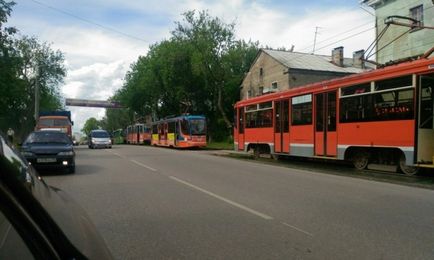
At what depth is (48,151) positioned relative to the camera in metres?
14.7

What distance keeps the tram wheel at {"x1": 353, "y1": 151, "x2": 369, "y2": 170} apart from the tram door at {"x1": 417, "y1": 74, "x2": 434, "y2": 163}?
285 centimetres

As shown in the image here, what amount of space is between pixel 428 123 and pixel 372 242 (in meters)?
8.82

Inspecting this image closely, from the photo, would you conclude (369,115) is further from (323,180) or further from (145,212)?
(145,212)

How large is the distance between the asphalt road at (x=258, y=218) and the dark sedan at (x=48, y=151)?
2.03 m

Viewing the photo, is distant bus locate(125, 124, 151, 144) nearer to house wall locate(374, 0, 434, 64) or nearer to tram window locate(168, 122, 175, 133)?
tram window locate(168, 122, 175, 133)

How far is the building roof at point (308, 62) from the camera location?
4594cm

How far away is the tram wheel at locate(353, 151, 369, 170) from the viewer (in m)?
16.5

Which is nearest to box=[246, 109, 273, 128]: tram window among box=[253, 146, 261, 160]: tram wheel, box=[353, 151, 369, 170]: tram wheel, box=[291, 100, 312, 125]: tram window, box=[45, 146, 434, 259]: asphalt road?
box=[253, 146, 261, 160]: tram wheel

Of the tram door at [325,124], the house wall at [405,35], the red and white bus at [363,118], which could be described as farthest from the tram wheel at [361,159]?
the house wall at [405,35]

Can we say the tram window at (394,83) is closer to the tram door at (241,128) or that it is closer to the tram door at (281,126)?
the tram door at (281,126)

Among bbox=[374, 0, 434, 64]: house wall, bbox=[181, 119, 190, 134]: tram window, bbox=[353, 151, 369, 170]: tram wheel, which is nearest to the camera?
bbox=[353, 151, 369, 170]: tram wheel

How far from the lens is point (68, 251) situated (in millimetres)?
1767

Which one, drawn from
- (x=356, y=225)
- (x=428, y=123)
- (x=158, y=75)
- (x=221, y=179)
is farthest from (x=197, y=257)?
(x=158, y=75)

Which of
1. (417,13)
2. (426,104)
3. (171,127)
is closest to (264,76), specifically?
(171,127)
